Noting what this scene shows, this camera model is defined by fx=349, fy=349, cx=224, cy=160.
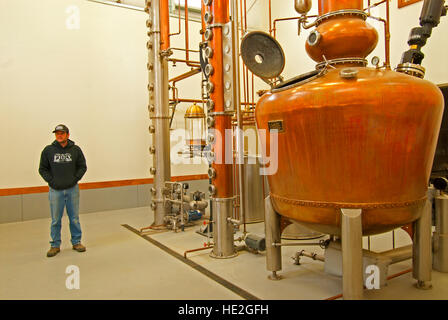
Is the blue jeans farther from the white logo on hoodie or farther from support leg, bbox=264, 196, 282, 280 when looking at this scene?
support leg, bbox=264, 196, 282, 280

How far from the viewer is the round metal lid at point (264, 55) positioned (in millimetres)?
2971

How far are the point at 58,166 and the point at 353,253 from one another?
302 cm

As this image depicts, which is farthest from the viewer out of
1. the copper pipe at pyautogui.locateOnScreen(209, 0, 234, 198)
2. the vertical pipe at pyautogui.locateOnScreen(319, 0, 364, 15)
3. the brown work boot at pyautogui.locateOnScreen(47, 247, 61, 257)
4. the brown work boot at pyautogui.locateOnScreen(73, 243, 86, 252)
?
the brown work boot at pyautogui.locateOnScreen(73, 243, 86, 252)

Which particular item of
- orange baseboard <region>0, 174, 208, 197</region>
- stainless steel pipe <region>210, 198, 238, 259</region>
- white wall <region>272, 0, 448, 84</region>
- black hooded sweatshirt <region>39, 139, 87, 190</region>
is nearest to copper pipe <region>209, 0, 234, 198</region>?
stainless steel pipe <region>210, 198, 238, 259</region>

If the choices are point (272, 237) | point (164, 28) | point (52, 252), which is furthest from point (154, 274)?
point (164, 28)

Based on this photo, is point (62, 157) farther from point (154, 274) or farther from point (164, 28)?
point (164, 28)

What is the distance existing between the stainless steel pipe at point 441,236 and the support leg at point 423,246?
1.97 feet

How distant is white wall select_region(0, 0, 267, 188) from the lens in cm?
541

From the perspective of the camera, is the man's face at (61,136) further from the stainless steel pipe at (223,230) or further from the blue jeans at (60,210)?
the stainless steel pipe at (223,230)

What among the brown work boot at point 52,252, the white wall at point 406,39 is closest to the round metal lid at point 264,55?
the brown work boot at point 52,252

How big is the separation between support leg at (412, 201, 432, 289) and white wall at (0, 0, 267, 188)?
4.97m
